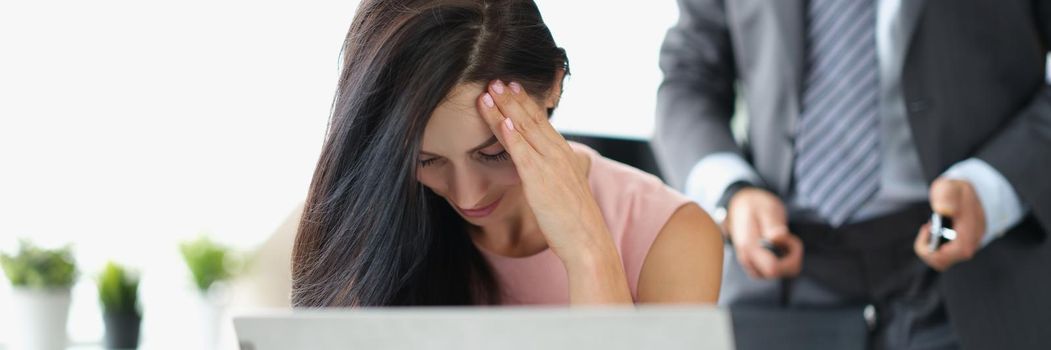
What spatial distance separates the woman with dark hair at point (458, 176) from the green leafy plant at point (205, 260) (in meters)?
1.21

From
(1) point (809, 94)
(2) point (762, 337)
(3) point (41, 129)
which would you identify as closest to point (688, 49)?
(1) point (809, 94)

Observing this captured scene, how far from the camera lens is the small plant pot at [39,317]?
104 inches

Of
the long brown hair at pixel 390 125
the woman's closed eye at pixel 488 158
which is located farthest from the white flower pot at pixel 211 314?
the woman's closed eye at pixel 488 158

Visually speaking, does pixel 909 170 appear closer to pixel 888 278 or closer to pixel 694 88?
pixel 888 278

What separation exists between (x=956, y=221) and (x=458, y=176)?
81 cm

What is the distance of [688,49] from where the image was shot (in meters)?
2.18

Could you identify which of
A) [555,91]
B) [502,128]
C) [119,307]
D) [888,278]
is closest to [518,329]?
[502,128]

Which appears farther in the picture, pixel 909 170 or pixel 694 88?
pixel 694 88

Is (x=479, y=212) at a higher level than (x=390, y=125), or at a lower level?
lower

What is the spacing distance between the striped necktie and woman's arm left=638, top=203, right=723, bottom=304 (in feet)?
1.07

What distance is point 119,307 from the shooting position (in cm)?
283

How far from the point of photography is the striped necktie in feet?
6.10

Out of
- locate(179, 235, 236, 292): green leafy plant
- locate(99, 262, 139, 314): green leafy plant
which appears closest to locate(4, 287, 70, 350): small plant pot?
locate(99, 262, 139, 314): green leafy plant

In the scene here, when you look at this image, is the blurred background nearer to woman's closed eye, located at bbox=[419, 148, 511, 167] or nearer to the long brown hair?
the long brown hair
